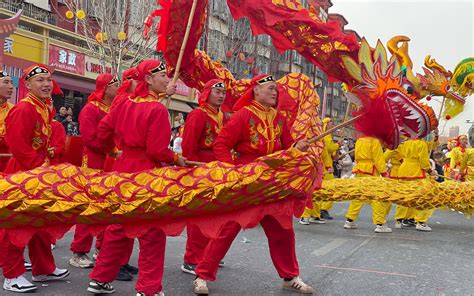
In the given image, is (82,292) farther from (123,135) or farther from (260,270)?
(260,270)

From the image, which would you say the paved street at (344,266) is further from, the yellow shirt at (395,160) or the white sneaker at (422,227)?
the yellow shirt at (395,160)

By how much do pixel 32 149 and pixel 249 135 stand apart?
1707mm

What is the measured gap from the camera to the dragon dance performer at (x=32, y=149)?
417 centimetres

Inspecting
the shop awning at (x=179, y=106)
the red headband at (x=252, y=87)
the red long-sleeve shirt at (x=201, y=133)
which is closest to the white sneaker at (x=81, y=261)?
the red long-sleeve shirt at (x=201, y=133)

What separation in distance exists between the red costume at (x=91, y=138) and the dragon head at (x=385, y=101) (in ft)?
7.48

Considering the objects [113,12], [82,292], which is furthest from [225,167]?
[113,12]

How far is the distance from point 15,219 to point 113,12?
661 inches

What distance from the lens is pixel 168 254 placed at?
19.2 feet

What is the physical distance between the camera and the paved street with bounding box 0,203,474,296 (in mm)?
4562

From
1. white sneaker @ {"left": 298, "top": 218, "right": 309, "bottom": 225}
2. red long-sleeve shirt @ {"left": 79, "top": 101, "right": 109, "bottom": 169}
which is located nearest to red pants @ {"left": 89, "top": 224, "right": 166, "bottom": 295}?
red long-sleeve shirt @ {"left": 79, "top": 101, "right": 109, "bottom": 169}

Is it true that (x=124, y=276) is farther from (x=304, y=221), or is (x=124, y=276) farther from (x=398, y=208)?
(x=398, y=208)

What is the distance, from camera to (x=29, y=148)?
14.4ft

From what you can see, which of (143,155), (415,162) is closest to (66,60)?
(415,162)

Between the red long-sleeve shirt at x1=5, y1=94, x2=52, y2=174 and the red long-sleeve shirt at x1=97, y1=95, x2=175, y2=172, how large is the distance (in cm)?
79
